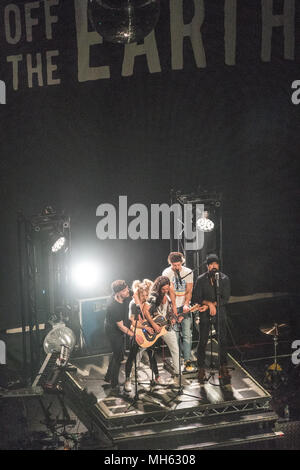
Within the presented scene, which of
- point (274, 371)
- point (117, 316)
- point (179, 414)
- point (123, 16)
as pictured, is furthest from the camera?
point (274, 371)

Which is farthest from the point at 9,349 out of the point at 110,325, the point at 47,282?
the point at 110,325

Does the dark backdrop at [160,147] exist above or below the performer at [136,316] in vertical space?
above

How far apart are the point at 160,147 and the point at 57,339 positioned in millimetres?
3766

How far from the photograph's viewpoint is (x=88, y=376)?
26.1 ft

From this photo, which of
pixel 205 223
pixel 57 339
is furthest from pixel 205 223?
pixel 57 339

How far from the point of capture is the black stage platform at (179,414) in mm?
6371

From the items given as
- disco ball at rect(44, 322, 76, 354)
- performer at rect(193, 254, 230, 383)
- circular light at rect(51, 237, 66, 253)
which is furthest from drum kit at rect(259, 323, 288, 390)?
circular light at rect(51, 237, 66, 253)

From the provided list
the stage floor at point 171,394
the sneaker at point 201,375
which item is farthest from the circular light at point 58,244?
the sneaker at point 201,375

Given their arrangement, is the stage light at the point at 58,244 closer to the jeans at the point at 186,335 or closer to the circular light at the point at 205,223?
the circular light at the point at 205,223

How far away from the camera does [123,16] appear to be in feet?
15.7

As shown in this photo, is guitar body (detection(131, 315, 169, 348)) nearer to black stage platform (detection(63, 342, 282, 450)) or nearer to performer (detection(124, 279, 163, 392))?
performer (detection(124, 279, 163, 392))

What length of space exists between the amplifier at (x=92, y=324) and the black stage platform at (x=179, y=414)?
1.42 meters

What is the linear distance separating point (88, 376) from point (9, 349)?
1.55 meters

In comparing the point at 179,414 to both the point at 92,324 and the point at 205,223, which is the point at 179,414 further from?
the point at 205,223
